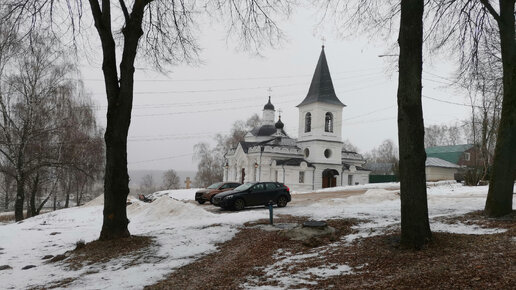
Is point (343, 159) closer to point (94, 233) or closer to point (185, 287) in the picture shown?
point (94, 233)

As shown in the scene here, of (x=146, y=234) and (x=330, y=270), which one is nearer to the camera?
(x=330, y=270)

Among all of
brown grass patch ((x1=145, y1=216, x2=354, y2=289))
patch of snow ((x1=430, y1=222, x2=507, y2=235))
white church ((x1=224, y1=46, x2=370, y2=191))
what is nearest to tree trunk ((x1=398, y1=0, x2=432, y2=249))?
patch of snow ((x1=430, y1=222, x2=507, y2=235))

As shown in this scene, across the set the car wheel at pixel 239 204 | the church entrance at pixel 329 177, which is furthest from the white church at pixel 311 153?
the car wheel at pixel 239 204

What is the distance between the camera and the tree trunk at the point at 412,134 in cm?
705

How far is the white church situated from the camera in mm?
44656

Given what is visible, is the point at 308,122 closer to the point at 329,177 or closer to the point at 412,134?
the point at 329,177

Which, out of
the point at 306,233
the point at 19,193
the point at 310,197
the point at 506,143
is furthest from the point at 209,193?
the point at 506,143

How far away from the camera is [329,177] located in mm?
46531

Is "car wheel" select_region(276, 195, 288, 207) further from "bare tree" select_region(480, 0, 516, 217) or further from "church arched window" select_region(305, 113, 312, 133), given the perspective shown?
"church arched window" select_region(305, 113, 312, 133)

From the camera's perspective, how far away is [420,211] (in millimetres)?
7086

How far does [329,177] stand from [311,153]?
→ 3801mm

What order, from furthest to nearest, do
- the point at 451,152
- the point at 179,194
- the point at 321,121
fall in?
1. the point at 451,152
2. the point at 321,121
3. the point at 179,194

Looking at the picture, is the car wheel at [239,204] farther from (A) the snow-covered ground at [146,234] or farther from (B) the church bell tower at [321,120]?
(B) the church bell tower at [321,120]

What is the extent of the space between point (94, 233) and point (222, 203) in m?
6.35
